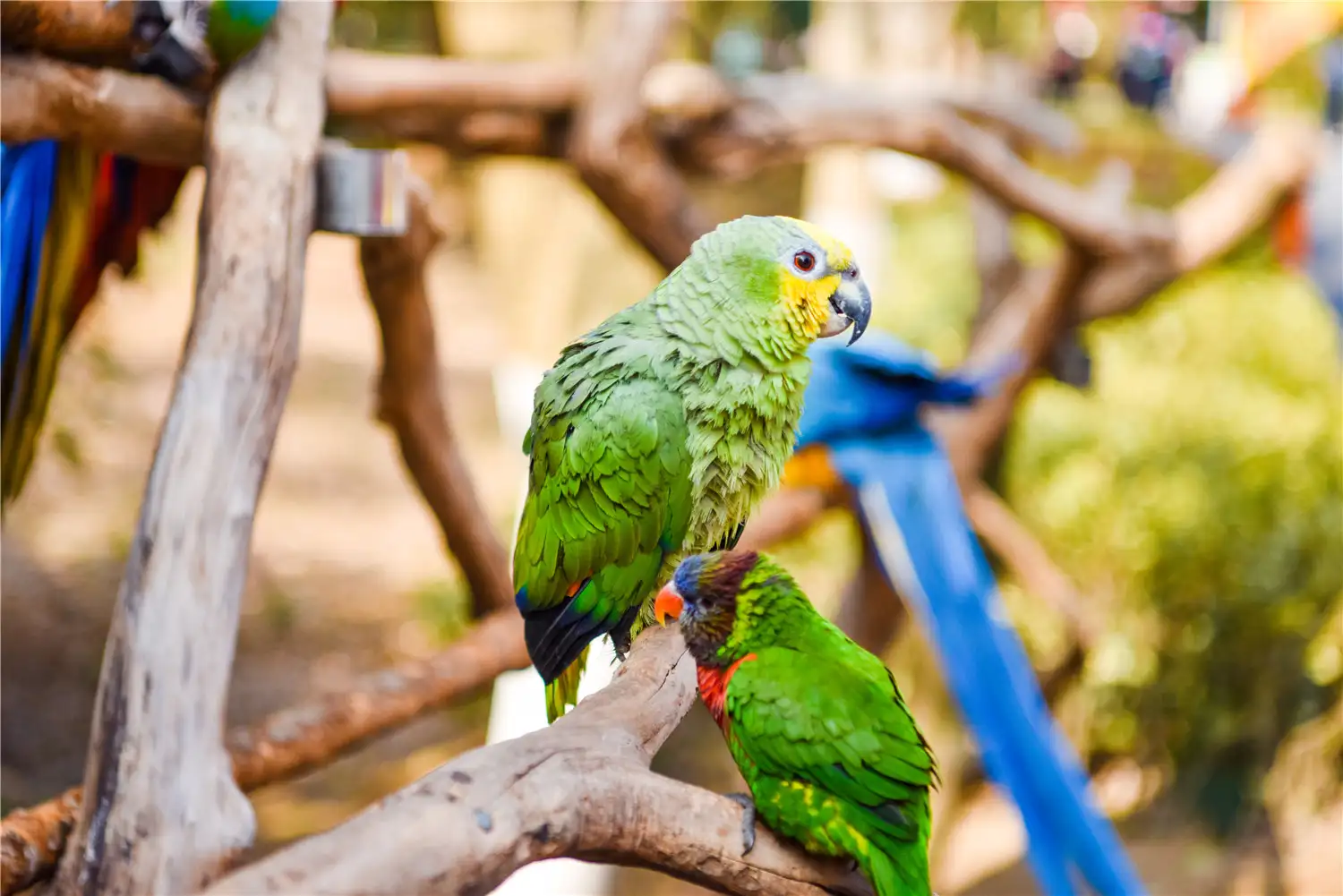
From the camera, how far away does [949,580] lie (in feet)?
6.80

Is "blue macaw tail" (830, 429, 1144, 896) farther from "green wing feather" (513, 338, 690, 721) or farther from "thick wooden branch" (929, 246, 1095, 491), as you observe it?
"green wing feather" (513, 338, 690, 721)

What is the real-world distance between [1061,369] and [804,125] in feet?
2.91

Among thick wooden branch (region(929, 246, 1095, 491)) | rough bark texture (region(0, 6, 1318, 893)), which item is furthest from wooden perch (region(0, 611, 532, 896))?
thick wooden branch (region(929, 246, 1095, 491))

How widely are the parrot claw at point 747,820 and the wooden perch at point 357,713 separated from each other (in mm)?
675

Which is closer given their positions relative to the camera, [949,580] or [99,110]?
[99,110]

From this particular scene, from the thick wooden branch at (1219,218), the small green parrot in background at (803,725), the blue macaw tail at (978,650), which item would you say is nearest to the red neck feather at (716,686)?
the small green parrot in background at (803,725)

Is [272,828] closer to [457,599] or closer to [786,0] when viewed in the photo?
[457,599]

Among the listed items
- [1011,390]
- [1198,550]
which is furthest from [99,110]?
[1198,550]

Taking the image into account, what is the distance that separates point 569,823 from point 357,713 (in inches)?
39.9

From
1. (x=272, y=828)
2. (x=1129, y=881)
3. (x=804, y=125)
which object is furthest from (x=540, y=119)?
(x=272, y=828)

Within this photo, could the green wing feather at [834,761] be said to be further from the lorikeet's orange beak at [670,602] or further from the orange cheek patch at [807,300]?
the orange cheek patch at [807,300]

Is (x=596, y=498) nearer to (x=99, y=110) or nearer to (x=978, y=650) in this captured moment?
(x=99, y=110)

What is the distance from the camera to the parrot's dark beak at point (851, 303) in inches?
31.0

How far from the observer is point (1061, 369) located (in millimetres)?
2666
